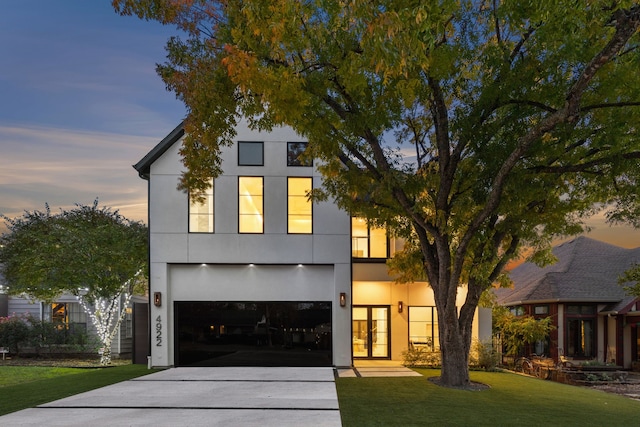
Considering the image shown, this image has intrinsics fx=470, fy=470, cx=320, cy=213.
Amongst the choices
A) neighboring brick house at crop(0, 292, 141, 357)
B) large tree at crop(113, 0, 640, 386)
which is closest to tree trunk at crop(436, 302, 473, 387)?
large tree at crop(113, 0, 640, 386)

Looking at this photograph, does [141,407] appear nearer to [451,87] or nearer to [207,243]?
[207,243]

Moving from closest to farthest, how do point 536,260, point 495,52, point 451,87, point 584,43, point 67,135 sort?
point 584,43 → point 495,52 → point 451,87 → point 536,260 → point 67,135

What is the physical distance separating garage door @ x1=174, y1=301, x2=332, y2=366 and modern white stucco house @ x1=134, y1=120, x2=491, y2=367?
0.03m

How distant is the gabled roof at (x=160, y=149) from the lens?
1341cm

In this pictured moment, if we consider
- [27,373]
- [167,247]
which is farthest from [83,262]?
[27,373]

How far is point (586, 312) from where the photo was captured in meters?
18.5

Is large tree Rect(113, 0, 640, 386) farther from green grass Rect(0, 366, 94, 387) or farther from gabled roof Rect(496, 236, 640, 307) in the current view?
gabled roof Rect(496, 236, 640, 307)

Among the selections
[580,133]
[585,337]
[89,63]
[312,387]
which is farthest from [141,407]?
[585,337]

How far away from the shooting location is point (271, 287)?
13.9 meters

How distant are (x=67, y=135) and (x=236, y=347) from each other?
9171mm

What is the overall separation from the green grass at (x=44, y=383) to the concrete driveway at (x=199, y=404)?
0.46 m

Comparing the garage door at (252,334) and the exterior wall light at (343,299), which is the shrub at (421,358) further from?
the exterior wall light at (343,299)

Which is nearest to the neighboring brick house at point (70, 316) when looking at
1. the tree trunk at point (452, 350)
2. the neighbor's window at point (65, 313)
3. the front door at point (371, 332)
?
the neighbor's window at point (65, 313)

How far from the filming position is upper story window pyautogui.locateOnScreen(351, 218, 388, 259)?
50.7ft
